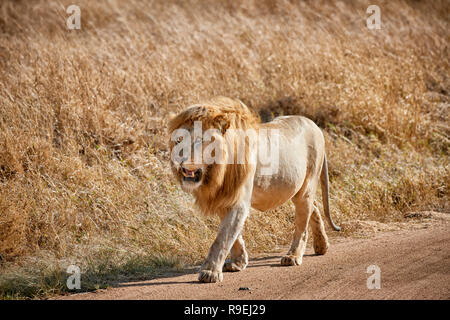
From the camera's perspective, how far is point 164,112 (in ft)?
30.7

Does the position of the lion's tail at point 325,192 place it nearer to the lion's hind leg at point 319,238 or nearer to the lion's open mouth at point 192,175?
the lion's hind leg at point 319,238

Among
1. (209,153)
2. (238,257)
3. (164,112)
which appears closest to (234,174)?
(209,153)

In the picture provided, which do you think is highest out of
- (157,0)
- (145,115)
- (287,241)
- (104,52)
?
(157,0)

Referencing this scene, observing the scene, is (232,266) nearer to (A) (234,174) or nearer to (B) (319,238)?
(A) (234,174)

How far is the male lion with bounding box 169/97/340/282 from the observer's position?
4.45 metres

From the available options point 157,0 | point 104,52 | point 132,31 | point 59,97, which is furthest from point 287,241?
point 157,0

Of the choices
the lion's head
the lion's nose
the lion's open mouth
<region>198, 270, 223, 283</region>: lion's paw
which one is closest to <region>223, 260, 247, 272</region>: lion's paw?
<region>198, 270, 223, 283</region>: lion's paw

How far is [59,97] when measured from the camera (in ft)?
27.3

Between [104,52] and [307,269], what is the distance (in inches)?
282

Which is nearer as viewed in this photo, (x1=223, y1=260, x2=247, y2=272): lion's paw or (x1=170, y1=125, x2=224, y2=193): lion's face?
(x1=170, y1=125, x2=224, y2=193): lion's face

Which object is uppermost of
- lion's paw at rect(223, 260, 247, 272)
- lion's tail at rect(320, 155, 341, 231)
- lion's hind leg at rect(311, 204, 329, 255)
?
lion's tail at rect(320, 155, 341, 231)

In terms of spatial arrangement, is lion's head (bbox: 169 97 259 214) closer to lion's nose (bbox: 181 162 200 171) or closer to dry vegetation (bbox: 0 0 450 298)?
lion's nose (bbox: 181 162 200 171)

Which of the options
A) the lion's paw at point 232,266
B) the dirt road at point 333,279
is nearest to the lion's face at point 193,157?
the dirt road at point 333,279

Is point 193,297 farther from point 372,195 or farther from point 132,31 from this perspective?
point 132,31
